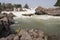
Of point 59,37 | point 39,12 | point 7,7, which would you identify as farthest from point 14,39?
point 7,7

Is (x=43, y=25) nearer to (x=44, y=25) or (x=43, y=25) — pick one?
(x=43, y=25)

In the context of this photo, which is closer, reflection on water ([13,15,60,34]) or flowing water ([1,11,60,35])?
reflection on water ([13,15,60,34])

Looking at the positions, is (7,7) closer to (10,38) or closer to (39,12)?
(39,12)

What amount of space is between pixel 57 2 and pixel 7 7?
22992 mm

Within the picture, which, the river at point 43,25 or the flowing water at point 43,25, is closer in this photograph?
the river at point 43,25

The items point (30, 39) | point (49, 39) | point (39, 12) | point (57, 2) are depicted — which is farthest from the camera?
point (57, 2)

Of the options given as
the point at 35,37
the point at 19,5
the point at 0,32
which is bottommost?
the point at 19,5

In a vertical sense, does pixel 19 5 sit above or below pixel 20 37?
below

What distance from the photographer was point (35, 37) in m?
20.9

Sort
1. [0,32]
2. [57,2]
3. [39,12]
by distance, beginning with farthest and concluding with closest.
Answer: [57,2] → [39,12] → [0,32]

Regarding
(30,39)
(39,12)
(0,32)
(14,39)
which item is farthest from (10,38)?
(39,12)

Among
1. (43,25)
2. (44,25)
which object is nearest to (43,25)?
(43,25)

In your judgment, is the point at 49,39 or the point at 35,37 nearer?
the point at 35,37

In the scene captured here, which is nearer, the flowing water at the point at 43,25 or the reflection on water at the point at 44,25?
the reflection on water at the point at 44,25
